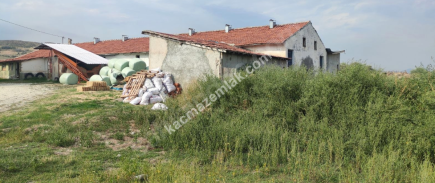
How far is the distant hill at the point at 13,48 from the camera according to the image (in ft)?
186

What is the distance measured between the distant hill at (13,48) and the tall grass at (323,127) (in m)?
59.2

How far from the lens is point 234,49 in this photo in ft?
43.2

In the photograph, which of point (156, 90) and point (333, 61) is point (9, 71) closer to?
point (156, 90)

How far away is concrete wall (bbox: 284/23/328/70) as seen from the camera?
20.5 m

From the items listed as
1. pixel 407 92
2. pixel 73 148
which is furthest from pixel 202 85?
pixel 407 92

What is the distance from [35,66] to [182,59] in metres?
21.6

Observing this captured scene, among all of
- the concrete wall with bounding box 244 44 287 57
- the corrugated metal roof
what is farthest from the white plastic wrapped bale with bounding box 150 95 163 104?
Answer: the corrugated metal roof

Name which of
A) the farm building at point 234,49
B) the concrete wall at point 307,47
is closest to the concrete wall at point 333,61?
the farm building at point 234,49

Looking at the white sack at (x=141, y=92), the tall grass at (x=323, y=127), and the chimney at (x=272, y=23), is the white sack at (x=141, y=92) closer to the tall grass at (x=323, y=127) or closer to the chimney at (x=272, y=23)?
the tall grass at (x=323, y=127)

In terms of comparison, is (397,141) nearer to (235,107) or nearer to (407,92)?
(407,92)

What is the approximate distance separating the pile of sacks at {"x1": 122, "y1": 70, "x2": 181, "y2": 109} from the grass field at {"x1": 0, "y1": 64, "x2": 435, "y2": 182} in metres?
2.05

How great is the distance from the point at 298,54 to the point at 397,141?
52.5 ft

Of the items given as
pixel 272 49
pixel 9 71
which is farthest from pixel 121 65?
pixel 9 71

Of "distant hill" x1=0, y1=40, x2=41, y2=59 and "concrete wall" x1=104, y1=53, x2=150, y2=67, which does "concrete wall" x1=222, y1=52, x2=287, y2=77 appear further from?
"distant hill" x1=0, y1=40, x2=41, y2=59
